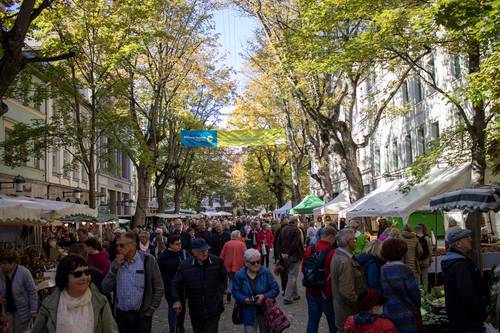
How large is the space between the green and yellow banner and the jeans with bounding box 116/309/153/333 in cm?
2281

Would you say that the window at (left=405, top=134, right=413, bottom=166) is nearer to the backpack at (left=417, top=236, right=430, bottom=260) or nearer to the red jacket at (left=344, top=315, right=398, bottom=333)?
the backpack at (left=417, top=236, right=430, bottom=260)

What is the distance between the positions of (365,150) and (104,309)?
37.6 metres

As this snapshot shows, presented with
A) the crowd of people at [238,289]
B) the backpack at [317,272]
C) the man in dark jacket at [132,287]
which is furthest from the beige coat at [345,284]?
the man in dark jacket at [132,287]

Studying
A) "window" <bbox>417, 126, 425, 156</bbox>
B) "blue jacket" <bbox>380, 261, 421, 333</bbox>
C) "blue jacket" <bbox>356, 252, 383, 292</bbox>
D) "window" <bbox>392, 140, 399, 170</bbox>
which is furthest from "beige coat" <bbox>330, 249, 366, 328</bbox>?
"window" <bbox>392, 140, 399, 170</bbox>

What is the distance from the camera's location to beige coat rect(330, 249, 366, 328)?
6.16 m

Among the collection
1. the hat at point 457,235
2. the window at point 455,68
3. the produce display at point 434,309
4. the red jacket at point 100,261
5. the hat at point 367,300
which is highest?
the window at point 455,68

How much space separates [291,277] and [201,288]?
6.44m

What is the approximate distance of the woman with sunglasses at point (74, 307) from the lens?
13.1 feet

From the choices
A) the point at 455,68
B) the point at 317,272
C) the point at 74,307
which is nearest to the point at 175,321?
the point at 317,272

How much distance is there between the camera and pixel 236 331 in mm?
9602

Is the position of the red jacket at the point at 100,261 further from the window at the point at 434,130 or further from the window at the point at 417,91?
the window at the point at 417,91

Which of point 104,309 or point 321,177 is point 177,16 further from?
point 104,309

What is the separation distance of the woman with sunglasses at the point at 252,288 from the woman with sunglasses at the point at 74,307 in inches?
95.0

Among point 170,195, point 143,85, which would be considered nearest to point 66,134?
point 143,85
